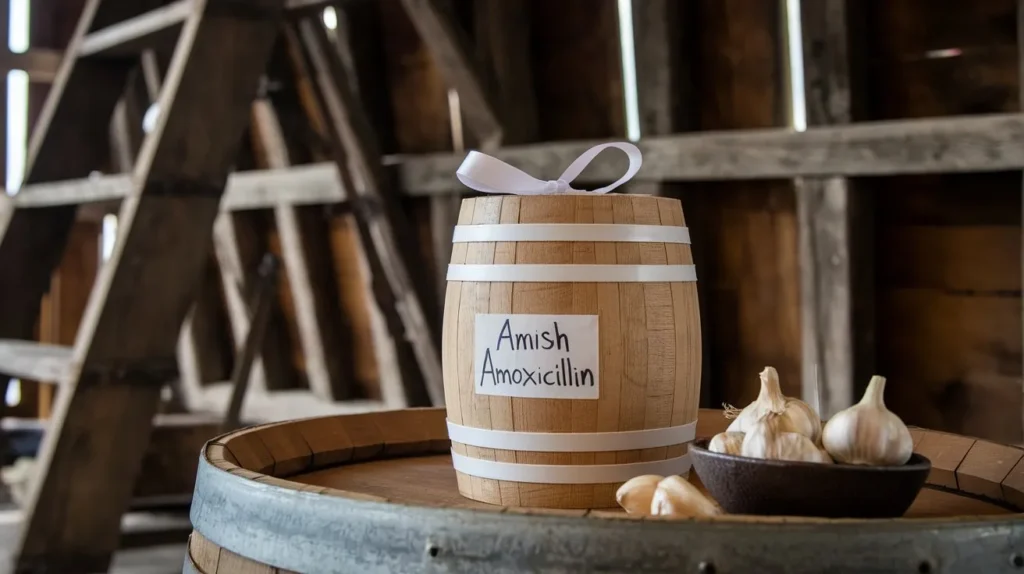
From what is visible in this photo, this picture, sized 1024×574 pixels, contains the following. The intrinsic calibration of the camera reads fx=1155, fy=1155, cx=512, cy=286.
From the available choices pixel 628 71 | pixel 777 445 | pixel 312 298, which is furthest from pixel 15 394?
pixel 777 445

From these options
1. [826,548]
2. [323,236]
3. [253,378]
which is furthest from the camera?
[253,378]

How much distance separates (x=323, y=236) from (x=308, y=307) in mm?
282

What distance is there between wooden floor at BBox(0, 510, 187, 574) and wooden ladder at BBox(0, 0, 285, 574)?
1010 millimetres

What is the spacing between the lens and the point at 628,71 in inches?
128

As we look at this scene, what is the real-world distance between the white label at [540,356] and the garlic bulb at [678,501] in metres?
0.16

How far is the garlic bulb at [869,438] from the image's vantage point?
109 centimetres

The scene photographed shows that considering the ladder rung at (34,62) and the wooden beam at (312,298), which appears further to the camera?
the ladder rung at (34,62)

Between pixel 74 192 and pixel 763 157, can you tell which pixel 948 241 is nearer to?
pixel 763 157

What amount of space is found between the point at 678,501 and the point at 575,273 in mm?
274

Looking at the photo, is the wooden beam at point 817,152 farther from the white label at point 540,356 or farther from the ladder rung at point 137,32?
the white label at point 540,356

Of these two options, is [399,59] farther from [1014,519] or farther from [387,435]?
[1014,519]

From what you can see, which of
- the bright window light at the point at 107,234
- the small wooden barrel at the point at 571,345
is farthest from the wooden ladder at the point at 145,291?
the bright window light at the point at 107,234

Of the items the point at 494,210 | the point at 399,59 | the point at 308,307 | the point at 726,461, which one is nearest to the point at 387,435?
the point at 494,210

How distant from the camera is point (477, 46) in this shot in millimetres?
3494
